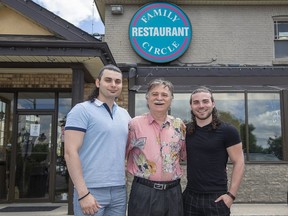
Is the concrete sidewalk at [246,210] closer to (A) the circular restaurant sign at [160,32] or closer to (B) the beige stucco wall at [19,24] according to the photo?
(B) the beige stucco wall at [19,24]

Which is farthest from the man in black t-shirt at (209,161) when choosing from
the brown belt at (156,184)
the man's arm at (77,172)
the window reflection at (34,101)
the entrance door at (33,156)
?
the window reflection at (34,101)

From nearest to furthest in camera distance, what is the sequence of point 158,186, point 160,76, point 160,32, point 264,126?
1. point 158,186
2. point 264,126
3. point 160,76
4. point 160,32

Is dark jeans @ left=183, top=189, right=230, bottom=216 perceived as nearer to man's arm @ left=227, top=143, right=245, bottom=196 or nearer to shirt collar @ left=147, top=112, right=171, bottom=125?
man's arm @ left=227, top=143, right=245, bottom=196

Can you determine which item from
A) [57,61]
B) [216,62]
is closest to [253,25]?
[216,62]

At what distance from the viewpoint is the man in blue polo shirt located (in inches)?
98.4

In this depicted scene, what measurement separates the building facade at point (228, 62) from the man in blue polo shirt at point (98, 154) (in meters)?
5.31

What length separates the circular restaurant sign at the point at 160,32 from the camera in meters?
8.74

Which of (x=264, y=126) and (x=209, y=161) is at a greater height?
(x=264, y=126)

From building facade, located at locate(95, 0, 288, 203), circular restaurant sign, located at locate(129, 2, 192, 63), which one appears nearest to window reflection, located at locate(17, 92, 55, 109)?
building facade, located at locate(95, 0, 288, 203)

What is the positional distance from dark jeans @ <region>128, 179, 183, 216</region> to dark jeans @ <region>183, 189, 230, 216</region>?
110 mm

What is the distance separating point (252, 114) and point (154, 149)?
238 inches

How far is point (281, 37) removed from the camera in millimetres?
9195

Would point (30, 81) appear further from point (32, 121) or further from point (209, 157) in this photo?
point (209, 157)

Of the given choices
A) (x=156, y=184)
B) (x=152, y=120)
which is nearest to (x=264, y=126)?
(x=152, y=120)
